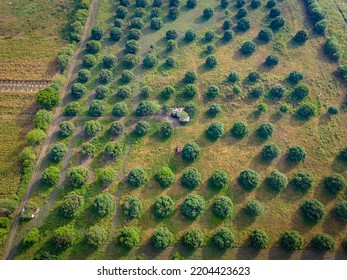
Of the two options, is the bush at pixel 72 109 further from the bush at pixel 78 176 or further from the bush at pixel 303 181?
the bush at pixel 303 181

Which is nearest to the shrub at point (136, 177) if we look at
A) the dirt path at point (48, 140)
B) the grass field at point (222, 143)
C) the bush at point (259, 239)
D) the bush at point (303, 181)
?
the grass field at point (222, 143)

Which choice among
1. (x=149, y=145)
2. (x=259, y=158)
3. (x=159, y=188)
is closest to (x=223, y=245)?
(x=159, y=188)

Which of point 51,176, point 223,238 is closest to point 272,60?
point 223,238

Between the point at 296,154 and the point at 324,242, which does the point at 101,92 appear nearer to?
the point at 296,154

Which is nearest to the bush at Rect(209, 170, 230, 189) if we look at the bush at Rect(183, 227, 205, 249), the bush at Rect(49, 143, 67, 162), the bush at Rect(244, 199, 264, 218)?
the bush at Rect(244, 199, 264, 218)

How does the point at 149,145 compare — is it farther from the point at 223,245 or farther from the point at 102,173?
the point at 223,245

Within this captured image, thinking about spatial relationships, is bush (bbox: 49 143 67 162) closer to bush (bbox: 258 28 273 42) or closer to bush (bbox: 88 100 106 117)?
bush (bbox: 88 100 106 117)
